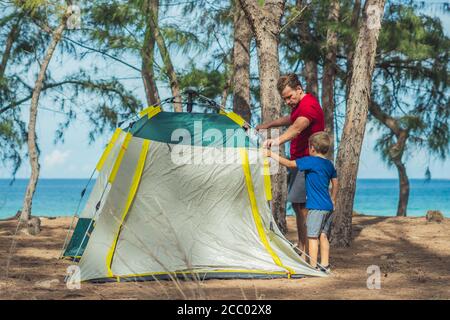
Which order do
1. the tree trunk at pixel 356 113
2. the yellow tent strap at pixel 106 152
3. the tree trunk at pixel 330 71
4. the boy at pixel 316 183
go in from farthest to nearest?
the tree trunk at pixel 330 71, the tree trunk at pixel 356 113, the yellow tent strap at pixel 106 152, the boy at pixel 316 183

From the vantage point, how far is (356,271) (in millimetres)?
6430

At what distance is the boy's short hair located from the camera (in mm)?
5777

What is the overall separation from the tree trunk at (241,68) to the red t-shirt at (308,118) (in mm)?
4166

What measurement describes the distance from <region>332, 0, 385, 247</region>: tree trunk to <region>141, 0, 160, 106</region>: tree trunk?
10.3 ft

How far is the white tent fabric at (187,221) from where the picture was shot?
5.86 m

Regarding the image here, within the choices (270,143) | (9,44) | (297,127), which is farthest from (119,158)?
(9,44)

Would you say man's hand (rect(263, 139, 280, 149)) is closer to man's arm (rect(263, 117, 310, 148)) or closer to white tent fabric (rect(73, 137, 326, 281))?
man's arm (rect(263, 117, 310, 148))

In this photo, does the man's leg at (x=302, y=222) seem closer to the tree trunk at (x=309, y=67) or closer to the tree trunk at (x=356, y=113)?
the tree trunk at (x=356, y=113)

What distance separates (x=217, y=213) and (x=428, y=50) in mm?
7191

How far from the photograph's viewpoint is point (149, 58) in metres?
11.1

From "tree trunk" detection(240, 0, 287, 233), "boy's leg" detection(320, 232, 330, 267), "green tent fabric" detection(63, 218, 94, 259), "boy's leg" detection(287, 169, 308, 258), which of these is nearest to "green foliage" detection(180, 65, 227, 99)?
"tree trunk" detection(240, 0, 287, 233)

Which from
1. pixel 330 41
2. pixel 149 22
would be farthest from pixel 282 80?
pixel 330 41

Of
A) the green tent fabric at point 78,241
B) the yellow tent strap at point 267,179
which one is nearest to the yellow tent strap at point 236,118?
the yellow tent strap at point 267,179
